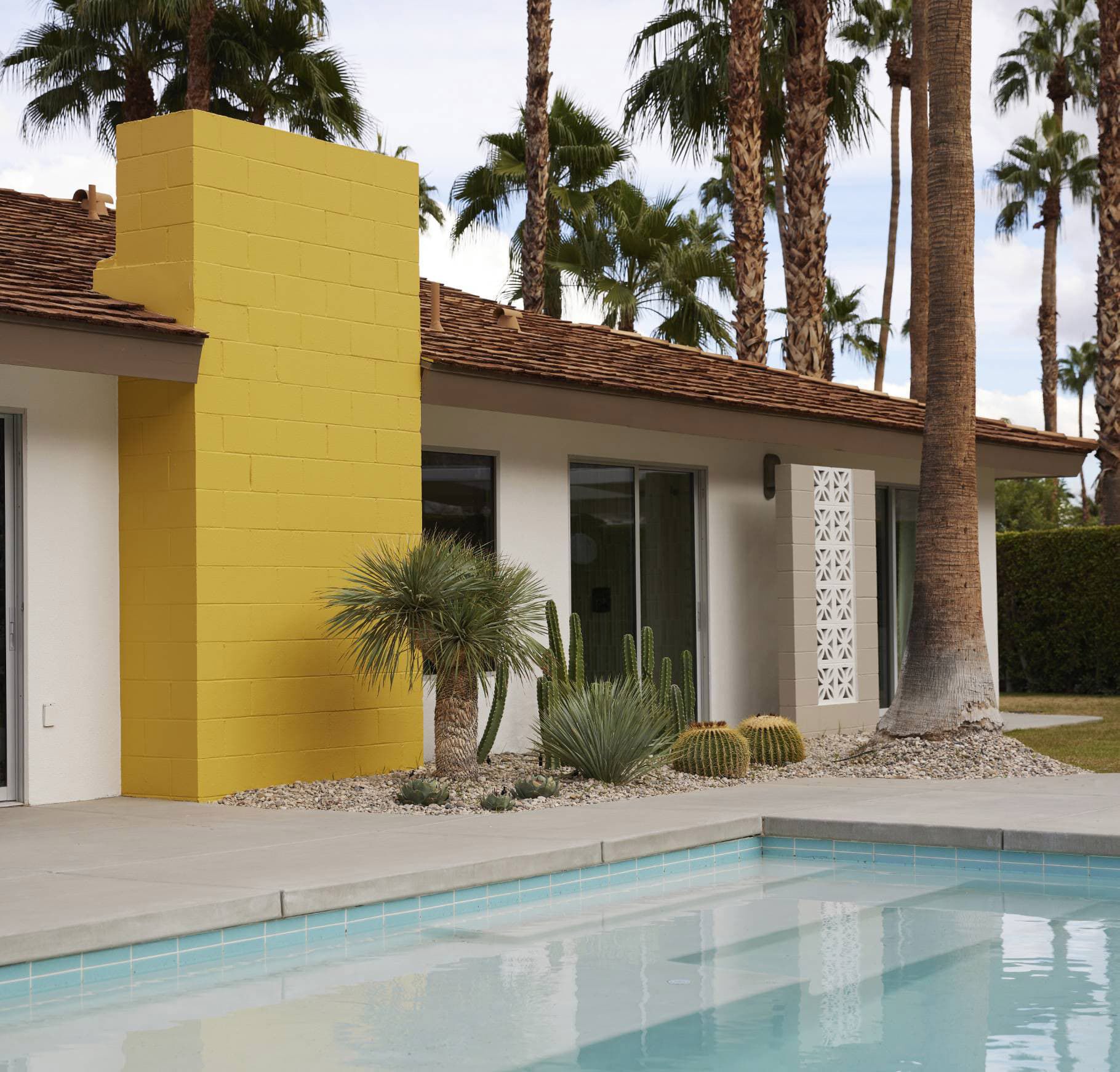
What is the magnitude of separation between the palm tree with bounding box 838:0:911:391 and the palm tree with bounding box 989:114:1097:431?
12.2 ft

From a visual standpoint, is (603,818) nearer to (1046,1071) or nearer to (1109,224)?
(1046,1071)

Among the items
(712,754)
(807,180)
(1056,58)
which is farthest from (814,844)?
(1056,58)

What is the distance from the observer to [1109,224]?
24531mm

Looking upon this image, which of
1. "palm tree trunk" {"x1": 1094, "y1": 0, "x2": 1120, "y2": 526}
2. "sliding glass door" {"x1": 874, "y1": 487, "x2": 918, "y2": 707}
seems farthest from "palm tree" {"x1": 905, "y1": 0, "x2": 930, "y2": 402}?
"sliding glass door" {"x1": 874, "y1": 487, "x2": 918, "y2": 707}

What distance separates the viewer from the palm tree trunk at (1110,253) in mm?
24297

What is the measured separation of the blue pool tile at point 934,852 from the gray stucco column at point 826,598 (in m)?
5.33

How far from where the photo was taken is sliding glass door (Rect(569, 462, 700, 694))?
13.2 meters

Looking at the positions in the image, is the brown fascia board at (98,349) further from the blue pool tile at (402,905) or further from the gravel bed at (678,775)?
the blue pool tile at (402,905)

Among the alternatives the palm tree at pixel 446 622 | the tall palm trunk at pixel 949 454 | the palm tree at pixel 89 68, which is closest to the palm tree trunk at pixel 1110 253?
the tall palm trunk at pixel 949 454

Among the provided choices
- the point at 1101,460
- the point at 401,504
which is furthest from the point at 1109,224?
the point at 401,504

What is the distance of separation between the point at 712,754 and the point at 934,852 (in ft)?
9.88

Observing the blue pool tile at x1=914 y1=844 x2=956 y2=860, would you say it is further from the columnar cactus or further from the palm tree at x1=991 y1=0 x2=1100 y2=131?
the palm tree at x1=991 y1=0 x2=1100 y2=131

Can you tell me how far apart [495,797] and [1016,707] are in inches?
447

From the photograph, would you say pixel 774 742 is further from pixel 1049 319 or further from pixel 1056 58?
pixel 1056 58
